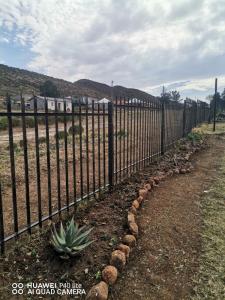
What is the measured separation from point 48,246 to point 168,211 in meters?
1.98

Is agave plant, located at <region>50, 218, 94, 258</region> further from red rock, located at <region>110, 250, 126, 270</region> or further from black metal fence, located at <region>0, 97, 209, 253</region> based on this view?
black metal fence, located at <region>0, 97, 209, 253</region>

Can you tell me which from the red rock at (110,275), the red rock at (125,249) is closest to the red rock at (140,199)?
the red rock at (125,249)

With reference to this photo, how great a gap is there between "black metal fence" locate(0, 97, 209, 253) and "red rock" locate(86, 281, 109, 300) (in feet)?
3.42

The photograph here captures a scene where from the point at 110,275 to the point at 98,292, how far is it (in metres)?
0.25

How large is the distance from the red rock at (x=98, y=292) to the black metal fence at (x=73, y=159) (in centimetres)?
104

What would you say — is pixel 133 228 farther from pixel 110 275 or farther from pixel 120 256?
pixel 110 275

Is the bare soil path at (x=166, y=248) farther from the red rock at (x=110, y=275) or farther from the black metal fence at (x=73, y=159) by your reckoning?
the black metal fence at (x=73, y=159)

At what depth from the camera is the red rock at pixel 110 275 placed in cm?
251

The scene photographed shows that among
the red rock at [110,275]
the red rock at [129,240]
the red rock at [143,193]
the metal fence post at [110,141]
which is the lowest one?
the red rock at [110,275]

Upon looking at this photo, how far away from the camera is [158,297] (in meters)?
2.40

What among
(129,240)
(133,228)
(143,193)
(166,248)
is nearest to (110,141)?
(143,193)

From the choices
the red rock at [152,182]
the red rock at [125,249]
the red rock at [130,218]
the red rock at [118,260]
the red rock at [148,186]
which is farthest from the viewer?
the red rock at [152,182]

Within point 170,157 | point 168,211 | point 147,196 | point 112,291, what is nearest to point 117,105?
point 147,196

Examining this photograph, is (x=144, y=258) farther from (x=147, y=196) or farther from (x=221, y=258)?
(x=147, y=196)
